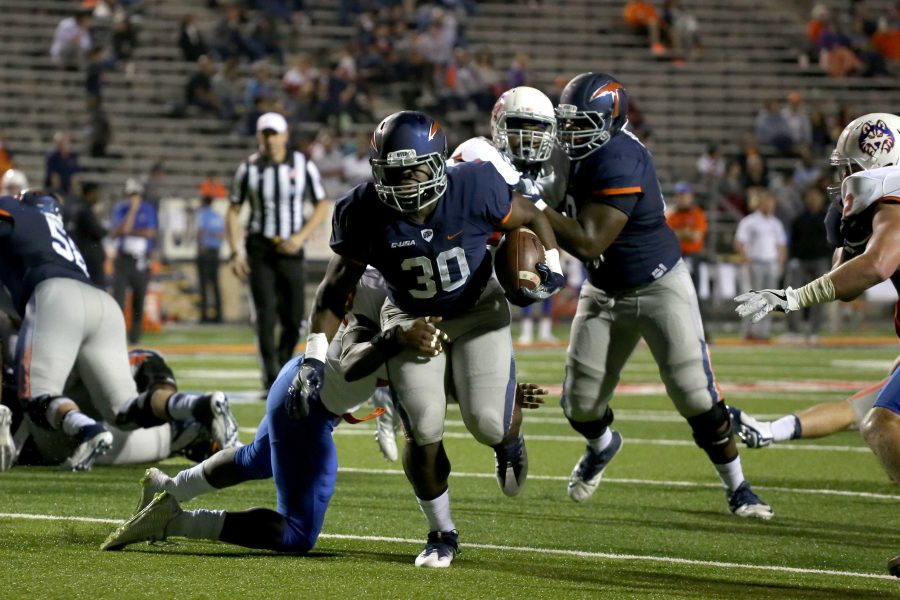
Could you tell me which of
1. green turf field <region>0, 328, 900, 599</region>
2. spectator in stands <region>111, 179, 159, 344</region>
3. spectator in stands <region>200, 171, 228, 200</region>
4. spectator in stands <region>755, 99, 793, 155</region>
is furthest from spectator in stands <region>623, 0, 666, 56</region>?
green turf field <region>0, 328, 900, 599</region>

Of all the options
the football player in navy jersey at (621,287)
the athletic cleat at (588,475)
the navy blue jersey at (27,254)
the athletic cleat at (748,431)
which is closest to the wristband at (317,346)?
the football player in navy jersey at (621,287)

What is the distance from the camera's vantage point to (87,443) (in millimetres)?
6117

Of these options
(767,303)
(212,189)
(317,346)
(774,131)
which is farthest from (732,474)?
(774,131)

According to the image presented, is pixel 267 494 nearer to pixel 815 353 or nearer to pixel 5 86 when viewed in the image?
pixel 815 353

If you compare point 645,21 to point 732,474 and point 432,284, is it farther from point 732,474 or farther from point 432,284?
point 432,284

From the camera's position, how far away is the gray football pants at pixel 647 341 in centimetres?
574

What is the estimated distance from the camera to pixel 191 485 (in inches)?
188

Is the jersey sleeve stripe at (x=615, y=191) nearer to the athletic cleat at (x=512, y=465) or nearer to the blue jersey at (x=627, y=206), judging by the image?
the blue jersey at (x=627, y=206)

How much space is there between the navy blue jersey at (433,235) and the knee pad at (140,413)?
2087mm

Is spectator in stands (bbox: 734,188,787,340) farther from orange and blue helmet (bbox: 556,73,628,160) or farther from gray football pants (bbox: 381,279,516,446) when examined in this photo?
gray football pants (bbox: 381,279,516,446)

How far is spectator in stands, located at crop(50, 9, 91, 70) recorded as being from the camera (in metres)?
20.8

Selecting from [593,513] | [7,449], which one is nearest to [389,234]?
[593,513]

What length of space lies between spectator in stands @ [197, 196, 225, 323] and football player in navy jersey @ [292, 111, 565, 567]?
12.9m

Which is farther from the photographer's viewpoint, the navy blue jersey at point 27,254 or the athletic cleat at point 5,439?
the navy blue jersey at point 27,254
